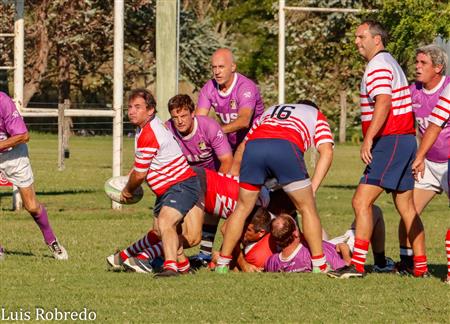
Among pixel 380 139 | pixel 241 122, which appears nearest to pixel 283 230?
pixel 380 139

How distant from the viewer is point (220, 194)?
12984 mm

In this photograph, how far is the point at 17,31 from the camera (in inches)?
838

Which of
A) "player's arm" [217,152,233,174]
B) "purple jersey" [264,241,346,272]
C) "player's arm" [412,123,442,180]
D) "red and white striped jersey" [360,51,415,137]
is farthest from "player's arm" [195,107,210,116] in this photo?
"player's arm" [412,123,442,180]

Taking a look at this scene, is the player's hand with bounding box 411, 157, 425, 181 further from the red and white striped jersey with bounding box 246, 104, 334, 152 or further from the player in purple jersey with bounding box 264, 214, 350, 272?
the player in purple jersey with bounding box 264, 214, 350, 272

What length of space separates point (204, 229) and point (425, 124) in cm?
267

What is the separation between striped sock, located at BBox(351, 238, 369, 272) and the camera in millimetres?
11995

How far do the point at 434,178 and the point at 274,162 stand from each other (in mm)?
1843

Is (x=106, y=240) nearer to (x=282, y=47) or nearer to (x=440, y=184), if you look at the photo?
(x=440, y=184)

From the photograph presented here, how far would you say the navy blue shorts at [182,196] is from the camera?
39.6ft

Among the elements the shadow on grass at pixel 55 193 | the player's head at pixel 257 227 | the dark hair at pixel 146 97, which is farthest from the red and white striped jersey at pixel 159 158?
the shadow on grass at pixel 55 193

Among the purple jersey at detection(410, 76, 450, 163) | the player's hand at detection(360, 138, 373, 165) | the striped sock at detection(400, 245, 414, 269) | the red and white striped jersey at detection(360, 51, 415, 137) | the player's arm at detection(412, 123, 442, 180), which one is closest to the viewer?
the player's arm at detection(412, 123, 442, 180)

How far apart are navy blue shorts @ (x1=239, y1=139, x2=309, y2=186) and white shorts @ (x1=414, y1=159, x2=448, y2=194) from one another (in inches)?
57.7

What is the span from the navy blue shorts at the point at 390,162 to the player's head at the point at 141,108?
209cm

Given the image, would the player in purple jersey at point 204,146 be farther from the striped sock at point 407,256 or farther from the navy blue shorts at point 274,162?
the striped sock at point 407,256
